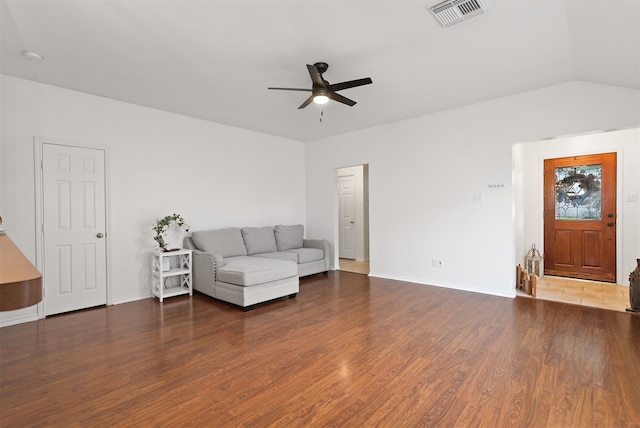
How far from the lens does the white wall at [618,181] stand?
15.7 feet

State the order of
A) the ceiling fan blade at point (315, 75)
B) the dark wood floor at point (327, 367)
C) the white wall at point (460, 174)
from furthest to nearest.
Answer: the white wall at point (460, 174) → the ceiling fan blade at point (315, 75) → the dark wood floor at point (327, 367)

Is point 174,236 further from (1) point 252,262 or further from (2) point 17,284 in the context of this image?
(2) point 17,284

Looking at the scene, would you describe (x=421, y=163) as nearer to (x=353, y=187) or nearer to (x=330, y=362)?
(x=353, y=187)

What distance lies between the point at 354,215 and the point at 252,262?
386cm

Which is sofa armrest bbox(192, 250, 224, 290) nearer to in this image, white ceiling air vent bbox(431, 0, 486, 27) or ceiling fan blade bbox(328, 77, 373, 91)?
ceiling fan blade bbox(328, 77, 373, 91)

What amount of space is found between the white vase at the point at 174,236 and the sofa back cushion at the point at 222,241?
250mm

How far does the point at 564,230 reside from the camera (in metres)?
5.55

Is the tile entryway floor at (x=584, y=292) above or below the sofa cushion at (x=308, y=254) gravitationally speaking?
below

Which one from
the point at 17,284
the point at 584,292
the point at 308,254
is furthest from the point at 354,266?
the point at 17,284

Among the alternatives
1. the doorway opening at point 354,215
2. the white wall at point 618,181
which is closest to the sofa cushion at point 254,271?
the doorway opening at point 354,215

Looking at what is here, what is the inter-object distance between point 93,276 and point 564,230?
738 centimetres

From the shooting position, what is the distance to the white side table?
14.2 ft

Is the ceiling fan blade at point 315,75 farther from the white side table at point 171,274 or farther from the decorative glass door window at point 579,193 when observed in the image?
the decorative glass door window at point 579,193

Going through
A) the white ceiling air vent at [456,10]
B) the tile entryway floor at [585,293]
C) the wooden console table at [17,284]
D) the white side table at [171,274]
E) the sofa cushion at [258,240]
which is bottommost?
the tile entryway floor at [585,293]
